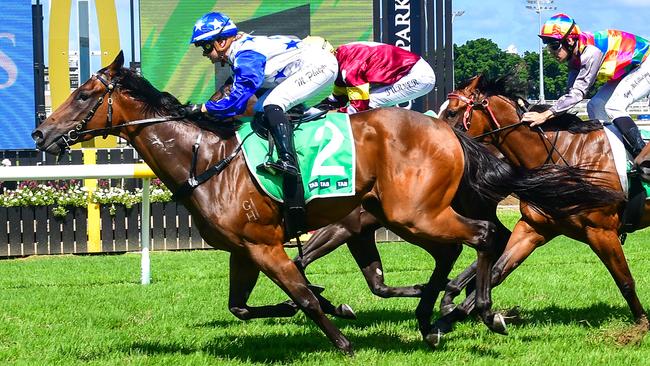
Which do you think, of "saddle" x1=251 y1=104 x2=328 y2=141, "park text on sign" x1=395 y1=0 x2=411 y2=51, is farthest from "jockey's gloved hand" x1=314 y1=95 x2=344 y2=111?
"park text on sign" x1=395 y1=0 x2=411 y2=51

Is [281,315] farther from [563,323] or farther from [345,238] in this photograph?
[563,323]

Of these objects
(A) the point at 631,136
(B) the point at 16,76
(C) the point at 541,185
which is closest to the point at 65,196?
(B) the point at 16,76

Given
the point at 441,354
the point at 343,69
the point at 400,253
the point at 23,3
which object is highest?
the point at 23,3

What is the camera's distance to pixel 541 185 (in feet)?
18.4

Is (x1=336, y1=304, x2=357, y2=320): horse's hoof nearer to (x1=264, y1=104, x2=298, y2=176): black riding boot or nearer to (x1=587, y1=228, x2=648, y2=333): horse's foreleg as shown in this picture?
(x1=264, y1=104, x2=298, y2=176): black riding boot

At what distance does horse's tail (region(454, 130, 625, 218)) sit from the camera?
5.48 metres

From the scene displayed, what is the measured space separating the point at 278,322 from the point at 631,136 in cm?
274

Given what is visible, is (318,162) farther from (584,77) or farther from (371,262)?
(584,77)

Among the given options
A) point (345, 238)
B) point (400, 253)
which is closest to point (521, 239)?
point (345, 238)

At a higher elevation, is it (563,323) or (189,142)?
(189,142)

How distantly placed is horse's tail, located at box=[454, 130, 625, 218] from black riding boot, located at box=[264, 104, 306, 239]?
1.07m

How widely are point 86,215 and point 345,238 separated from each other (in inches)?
238

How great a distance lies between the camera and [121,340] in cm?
562

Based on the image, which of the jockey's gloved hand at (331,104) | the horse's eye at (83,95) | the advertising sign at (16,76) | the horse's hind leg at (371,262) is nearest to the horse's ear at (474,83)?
the jockey's gloved hand at (331,104)
